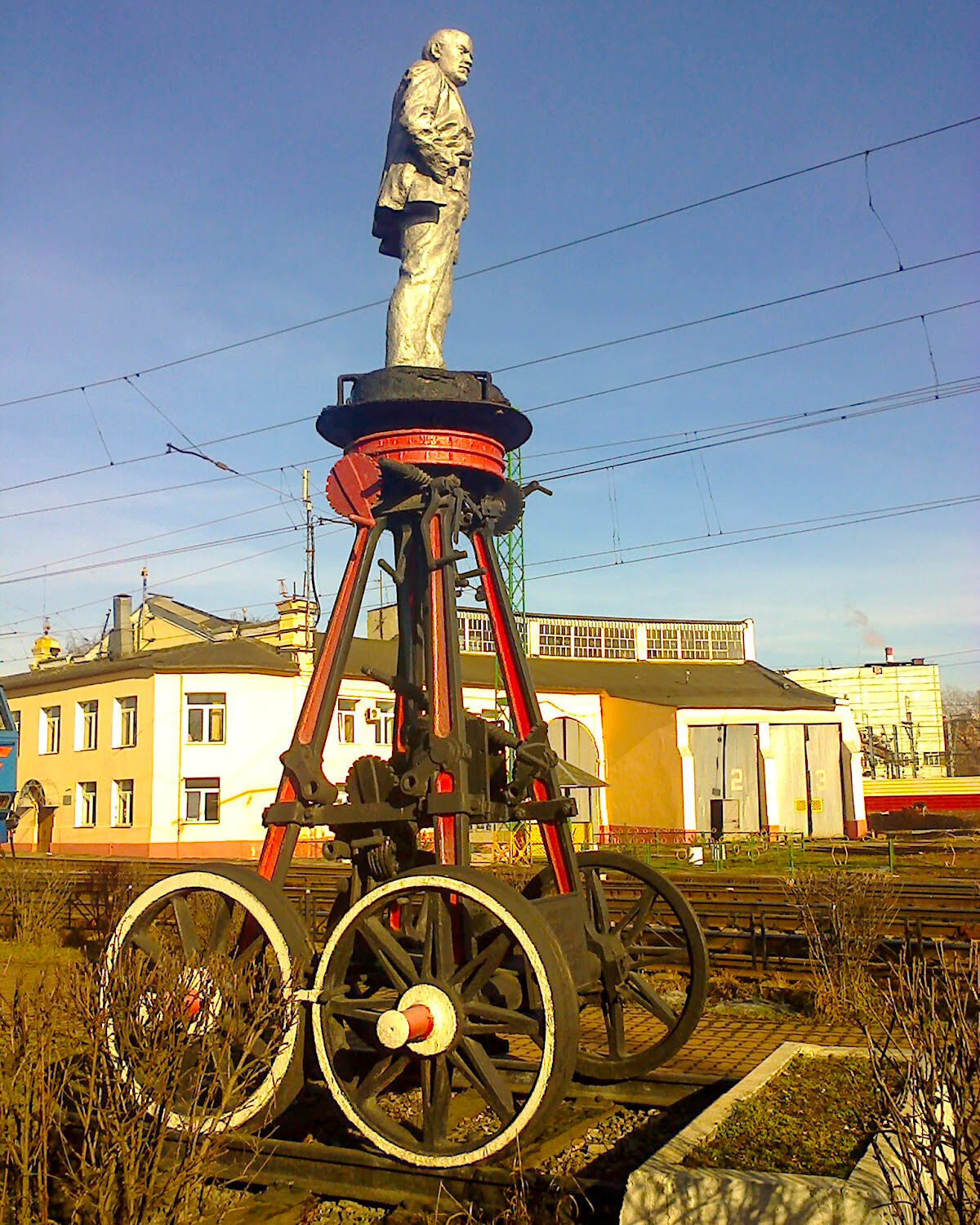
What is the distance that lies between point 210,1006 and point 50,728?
36.4 meters

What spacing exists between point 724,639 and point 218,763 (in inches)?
934

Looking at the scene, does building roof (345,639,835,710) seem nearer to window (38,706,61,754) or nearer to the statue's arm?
window (38,706,61,754)

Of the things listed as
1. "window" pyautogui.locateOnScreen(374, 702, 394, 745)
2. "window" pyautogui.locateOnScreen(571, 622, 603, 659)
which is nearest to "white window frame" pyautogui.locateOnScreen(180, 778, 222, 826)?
"window" pyautogui.locateOnScreen(374, 702, 394, 745)

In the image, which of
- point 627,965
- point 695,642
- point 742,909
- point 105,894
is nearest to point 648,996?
point 627,965

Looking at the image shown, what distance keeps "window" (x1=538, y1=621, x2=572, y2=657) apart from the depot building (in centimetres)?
6

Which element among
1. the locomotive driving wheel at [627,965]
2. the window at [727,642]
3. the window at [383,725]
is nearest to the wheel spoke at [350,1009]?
the locomotive driving wheel at [627,965]

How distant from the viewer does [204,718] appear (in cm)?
3456

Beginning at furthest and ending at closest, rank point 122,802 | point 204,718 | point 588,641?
point 588,641 → point 122,802 → point 204,718

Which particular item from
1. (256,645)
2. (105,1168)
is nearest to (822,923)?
(105,1168)

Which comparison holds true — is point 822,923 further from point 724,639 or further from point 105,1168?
point 724,639

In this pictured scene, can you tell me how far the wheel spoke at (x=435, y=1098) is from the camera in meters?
5.16

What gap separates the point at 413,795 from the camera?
20.1ft

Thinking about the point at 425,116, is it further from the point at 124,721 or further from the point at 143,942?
the point at 124,721

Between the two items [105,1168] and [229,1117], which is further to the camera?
[229,1117]
